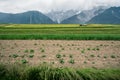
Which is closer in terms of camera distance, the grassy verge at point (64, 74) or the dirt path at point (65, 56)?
the grassy verge at point (64, 74)

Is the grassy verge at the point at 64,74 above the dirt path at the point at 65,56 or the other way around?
above

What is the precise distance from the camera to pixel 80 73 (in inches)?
268

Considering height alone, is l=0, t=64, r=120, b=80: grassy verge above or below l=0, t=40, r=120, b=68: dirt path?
above

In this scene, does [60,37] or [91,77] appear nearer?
[91,77]

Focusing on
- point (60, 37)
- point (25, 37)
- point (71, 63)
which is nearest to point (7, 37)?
point (25, 37)

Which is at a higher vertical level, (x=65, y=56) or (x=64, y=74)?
(x=64, y=74)

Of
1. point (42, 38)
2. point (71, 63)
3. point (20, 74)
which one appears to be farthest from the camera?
point (42, 38)

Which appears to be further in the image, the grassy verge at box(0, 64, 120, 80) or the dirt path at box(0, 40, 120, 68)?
the dirt path at box(0, 40, 120, 68)

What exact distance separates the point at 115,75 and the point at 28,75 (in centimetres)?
268

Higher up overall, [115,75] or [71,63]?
[115,75]

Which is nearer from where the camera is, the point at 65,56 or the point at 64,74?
the point at 64,74

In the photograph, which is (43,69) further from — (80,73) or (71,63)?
(71,63)

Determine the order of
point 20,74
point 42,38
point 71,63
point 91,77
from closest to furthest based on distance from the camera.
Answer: point 91,77
point 20,74
point 71,63
point 42,38

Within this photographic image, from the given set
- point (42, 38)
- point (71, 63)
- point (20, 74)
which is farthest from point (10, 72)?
point (42, 38)
